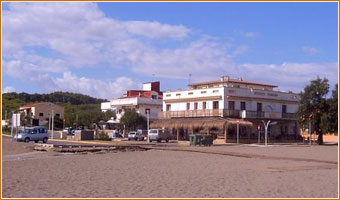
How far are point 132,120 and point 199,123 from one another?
77.0 feet

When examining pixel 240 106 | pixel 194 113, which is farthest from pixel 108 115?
pixel 240 106

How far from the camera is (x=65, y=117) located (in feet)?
375

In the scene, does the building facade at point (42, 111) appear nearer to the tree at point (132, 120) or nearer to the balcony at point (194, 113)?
the tree at point (132, 120)

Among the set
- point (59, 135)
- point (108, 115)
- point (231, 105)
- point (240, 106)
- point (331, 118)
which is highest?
point (231, 105)

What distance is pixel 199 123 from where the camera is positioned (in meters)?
65.4

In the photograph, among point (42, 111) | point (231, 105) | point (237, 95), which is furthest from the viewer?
point (42, 111)

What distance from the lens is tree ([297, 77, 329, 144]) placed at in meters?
58.8

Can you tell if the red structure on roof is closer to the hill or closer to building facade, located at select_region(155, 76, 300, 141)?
the hill

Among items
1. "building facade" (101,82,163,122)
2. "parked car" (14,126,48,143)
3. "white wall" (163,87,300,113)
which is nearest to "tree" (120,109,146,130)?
"building facade" (101,82,163,122)

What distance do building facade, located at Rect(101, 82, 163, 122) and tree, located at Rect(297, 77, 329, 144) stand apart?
116 ft

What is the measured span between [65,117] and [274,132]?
5743 cm

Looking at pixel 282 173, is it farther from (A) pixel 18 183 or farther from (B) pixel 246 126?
(B) pixel 246 126

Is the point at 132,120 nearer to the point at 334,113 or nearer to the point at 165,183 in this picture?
the point at 334,113

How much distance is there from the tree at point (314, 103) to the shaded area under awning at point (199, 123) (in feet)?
26.1
